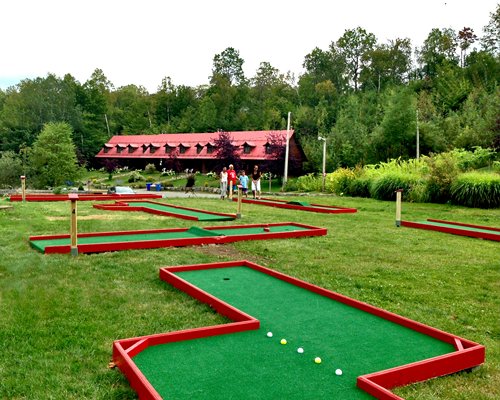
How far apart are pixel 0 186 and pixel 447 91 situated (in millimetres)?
37256

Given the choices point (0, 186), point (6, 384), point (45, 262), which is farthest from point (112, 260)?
point (0, 186)

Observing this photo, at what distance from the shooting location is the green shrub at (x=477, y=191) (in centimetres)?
1422

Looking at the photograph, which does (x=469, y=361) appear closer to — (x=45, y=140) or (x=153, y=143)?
(x=45, y=140)

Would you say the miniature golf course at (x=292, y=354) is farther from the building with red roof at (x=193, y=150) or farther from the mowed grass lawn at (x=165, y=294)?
the building with red roof at (x=193, y=150)

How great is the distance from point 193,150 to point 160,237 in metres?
34.3

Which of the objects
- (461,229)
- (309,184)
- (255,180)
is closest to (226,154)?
(309,184)

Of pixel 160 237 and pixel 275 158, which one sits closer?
pixel 160 237

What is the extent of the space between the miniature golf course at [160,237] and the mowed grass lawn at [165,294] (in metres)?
0.24

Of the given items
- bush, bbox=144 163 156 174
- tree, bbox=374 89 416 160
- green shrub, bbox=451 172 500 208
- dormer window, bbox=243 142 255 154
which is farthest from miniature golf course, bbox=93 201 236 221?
bush, bbox=144 163 156 174

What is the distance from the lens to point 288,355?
314 cm

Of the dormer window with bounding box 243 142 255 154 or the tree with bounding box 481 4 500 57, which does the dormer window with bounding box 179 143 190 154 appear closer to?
the dormer window with bounding box 243 142 255 154

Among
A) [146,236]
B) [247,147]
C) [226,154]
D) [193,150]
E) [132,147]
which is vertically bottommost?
[146,236]

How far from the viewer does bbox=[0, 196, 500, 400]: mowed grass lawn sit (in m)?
2.88

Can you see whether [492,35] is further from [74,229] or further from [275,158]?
[74,229]
